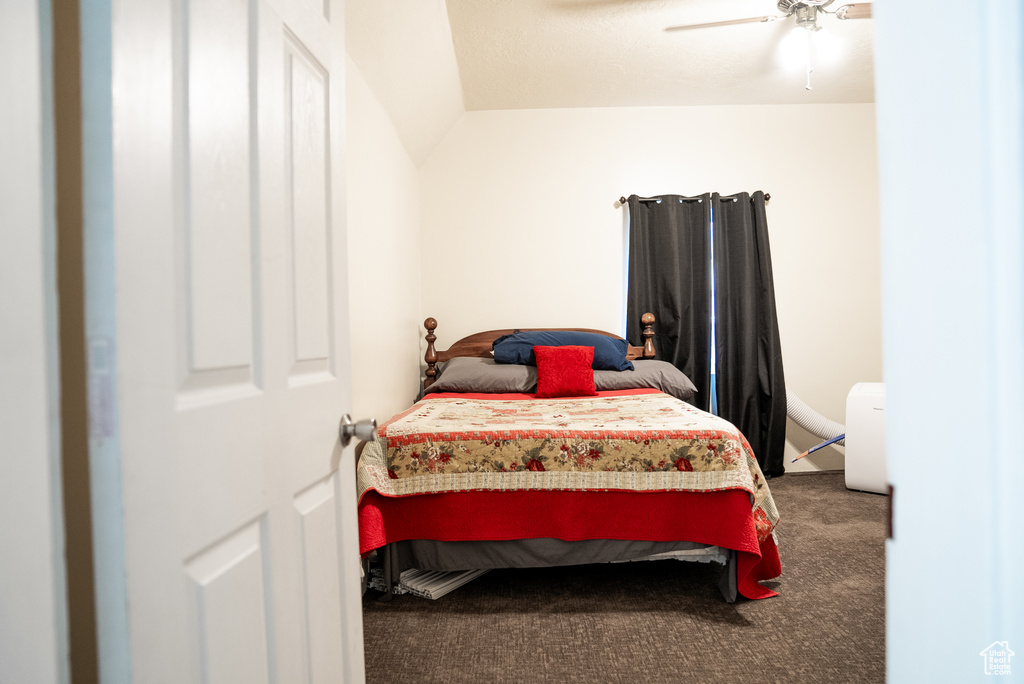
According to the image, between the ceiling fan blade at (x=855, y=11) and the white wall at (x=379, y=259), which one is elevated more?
the ceiling fan blade at (x=855, y=11)

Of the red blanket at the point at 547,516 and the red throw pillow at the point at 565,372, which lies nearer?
the red blanket at the point at 547,516

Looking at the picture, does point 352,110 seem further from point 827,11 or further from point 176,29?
point 827,11

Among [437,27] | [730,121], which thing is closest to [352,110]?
[437,27]

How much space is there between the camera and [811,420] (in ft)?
13.1

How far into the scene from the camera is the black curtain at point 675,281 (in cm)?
407

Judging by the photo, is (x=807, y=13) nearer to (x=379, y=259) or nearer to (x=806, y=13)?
(x=806, y=13)

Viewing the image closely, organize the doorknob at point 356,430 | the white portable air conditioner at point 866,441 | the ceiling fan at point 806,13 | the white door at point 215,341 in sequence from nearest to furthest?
1. the white door at point 215,341
2. the doorknob at point 356,430
3. the ceiling fan at point 806,13
4. the white portable air conditioner at point 866,441

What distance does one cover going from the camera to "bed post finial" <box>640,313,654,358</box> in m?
3.99

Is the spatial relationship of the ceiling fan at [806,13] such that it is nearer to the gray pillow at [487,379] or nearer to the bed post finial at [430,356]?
the gray pillow at [487,379]

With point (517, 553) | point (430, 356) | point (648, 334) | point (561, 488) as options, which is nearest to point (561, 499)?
point (561, 488)

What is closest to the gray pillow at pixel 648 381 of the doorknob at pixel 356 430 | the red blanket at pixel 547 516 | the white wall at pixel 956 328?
the red blanket at pixel 547 516

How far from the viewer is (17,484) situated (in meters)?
0.48

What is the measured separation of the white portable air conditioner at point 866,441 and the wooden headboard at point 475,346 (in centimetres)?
129

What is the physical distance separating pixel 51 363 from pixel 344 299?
630mm
